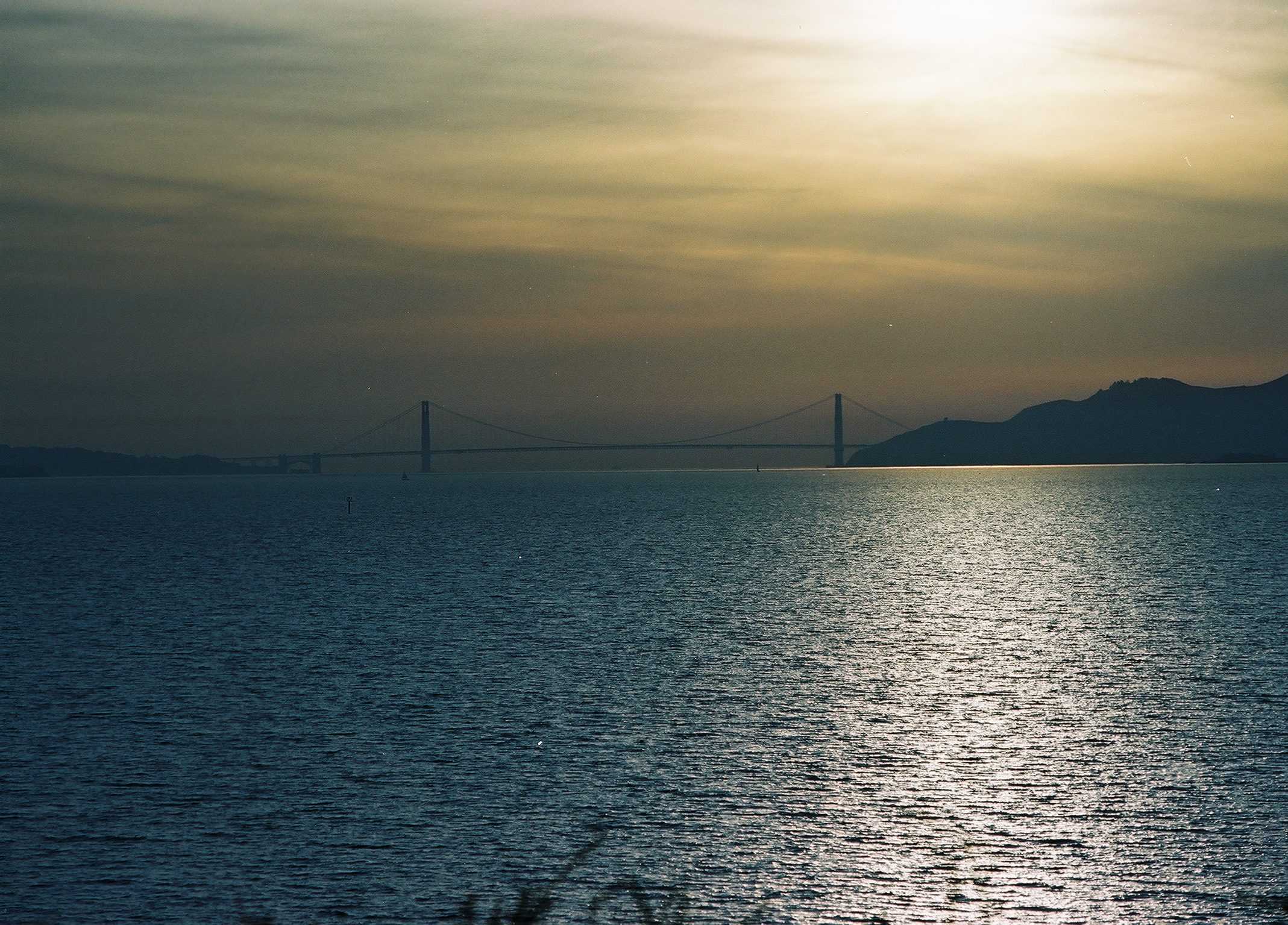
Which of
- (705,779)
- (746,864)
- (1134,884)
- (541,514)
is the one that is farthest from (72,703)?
(541,514)

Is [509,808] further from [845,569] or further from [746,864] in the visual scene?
[845,569]

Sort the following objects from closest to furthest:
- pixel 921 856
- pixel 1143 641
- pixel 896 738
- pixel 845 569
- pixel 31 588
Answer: pixel 921 856 < pixel 896 738 < pixel 1143 641 < pixel 31 588 < pixel 845 569

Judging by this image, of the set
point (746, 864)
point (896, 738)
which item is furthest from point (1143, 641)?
point (746, 864)

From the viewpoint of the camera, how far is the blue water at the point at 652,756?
66.1ft

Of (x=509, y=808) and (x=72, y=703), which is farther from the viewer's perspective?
(x=72, y=703)

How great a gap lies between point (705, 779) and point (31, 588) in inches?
2472

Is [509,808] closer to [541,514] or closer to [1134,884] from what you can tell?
[1134,884]

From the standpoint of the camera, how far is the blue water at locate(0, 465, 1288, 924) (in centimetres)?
2016

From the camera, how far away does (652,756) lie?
2888cm

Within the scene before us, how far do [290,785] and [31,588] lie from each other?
57.7 meters

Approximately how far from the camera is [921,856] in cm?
2147

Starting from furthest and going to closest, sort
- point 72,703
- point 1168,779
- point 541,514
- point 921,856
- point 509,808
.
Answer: point 541,514, point 72,703, point 1168,779, point 509,808, point 921,856

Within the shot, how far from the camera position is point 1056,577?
263 feet

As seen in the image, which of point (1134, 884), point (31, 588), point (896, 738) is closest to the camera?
point (1134, 884)
